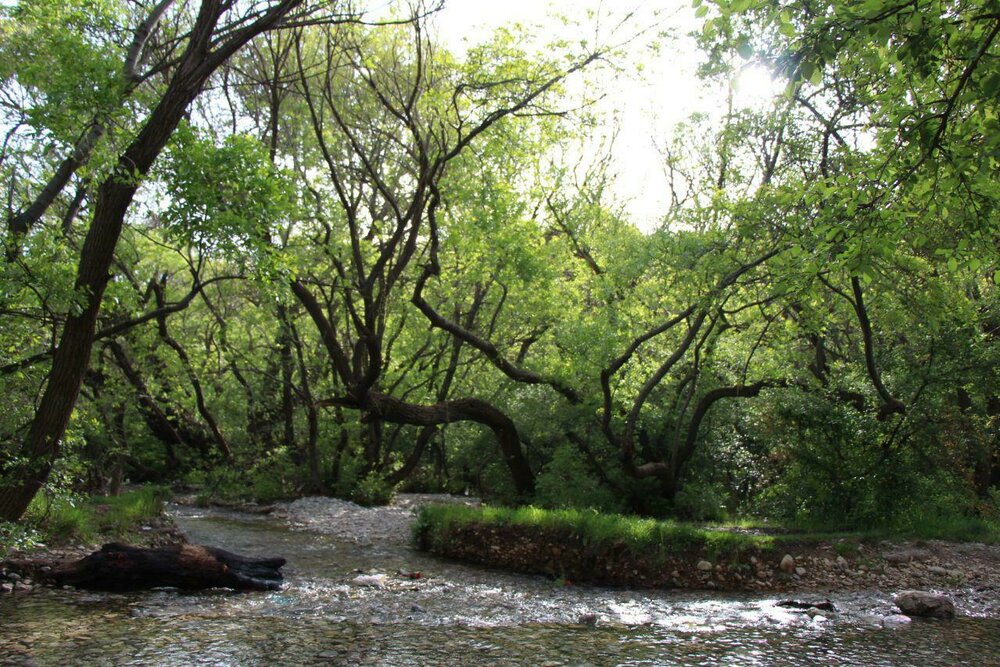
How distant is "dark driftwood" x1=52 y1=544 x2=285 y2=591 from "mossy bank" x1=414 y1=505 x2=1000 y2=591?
3702mm

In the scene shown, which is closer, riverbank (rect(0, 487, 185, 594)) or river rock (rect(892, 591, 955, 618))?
riverbank (rect(0, 487, 185, 594))

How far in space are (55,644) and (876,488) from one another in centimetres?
1182

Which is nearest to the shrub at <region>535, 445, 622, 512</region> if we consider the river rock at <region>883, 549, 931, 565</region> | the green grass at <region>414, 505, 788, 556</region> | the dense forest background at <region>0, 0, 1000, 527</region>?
the dense forest background at <region>0, 0, 1000, 527</region>

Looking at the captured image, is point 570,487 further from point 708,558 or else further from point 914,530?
point 914,530

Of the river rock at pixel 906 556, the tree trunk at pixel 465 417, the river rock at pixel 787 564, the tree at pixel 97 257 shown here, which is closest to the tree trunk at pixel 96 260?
the tree at pixel 97 257

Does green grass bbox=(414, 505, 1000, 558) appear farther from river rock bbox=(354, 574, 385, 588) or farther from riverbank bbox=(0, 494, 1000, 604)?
river rock bbox=(354, 574, 385, 588)

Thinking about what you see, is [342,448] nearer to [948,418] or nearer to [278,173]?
[278,173]

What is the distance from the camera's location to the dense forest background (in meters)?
7.79

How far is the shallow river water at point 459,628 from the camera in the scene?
253 inches

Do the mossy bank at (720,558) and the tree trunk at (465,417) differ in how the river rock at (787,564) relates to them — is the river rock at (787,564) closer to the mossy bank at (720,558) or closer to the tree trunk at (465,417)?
the mossy bank at (720,558)

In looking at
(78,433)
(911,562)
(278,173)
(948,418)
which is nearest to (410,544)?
(78,433)

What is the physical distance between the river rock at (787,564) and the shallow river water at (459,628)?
787mm

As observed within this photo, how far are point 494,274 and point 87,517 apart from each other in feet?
32.6

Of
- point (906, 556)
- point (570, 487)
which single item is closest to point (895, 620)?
point (906, 556)
